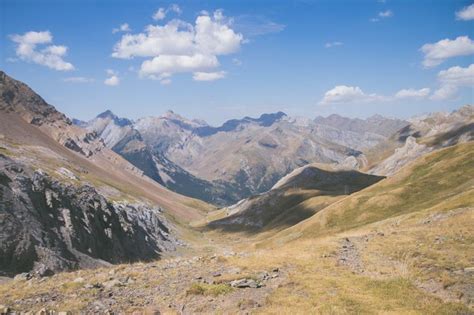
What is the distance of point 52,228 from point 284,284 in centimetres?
5117

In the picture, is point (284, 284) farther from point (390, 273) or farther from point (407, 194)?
point (407, 194)

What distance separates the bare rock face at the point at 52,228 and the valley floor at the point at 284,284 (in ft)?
41.4

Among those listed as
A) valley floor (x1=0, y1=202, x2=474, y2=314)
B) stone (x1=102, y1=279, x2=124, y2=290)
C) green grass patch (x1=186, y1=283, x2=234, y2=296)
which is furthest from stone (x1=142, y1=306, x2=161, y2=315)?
stone (x1=102, y1=279, x2=124, y2=290)

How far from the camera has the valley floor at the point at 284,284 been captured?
1998 centimetres

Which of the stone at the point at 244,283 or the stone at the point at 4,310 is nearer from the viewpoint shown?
the stone at the point at 4,310

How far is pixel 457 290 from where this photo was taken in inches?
821

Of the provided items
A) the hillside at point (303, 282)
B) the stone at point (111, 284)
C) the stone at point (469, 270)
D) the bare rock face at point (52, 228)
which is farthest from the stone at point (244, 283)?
the bare rock face at point (52, 228)

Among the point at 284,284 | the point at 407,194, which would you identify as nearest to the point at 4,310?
the point at 284,284

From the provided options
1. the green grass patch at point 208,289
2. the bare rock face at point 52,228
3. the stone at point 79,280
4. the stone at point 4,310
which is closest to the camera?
the stone at point 4,310

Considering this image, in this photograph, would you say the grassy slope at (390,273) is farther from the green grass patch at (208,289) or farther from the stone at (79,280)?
the stone at (79,280)

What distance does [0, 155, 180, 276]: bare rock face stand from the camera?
1738 inches

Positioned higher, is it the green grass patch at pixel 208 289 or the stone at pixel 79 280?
the green grass patch at pixel 208 289

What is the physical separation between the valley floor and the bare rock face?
41.4 feet

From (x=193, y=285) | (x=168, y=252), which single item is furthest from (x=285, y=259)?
(x=168, y=252)
